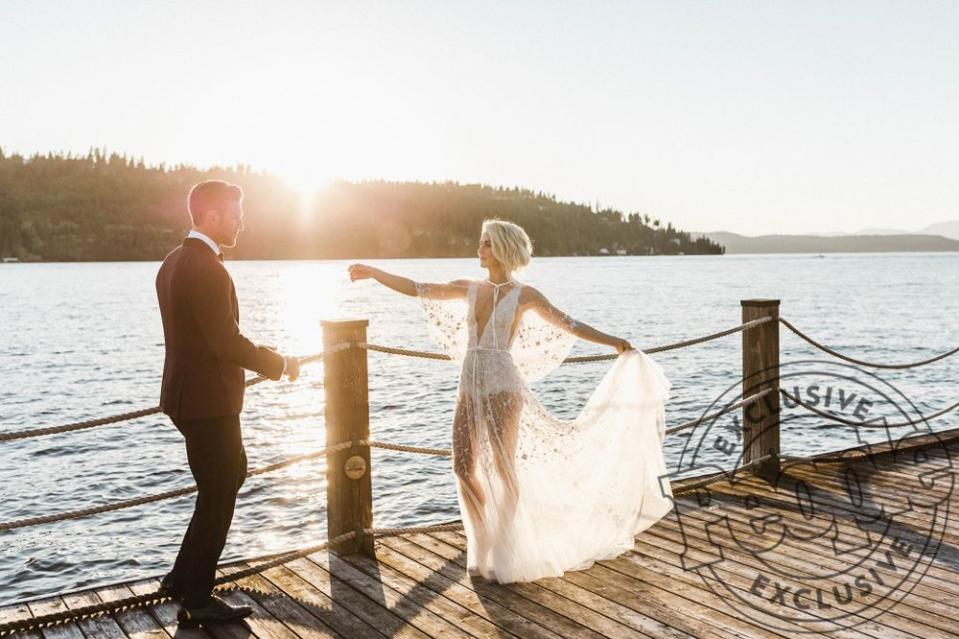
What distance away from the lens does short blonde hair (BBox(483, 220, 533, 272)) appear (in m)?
4.88

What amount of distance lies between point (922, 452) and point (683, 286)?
3941 inches

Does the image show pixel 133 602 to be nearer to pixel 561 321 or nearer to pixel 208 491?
pixel 208 491

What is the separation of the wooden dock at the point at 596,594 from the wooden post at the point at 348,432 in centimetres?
23

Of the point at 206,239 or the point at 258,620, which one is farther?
the point at 258,620

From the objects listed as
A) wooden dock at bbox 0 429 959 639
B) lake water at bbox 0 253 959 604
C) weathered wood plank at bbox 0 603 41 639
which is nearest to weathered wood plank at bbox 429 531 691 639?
wooden dock at bbox 0 429 959 639

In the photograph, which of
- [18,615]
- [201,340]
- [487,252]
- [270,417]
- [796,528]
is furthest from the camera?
[270,417]

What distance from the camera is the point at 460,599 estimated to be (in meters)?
4.75

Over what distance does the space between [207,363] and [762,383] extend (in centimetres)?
477

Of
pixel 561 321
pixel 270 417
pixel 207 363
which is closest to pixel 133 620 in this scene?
pixel 207 363

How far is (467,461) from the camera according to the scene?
5094 millimetres

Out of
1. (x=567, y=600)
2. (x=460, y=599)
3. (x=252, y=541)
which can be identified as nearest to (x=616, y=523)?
(x=567, y=600)

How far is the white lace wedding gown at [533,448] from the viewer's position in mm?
5023

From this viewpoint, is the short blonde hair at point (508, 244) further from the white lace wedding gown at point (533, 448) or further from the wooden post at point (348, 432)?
the wooden post at point (348, 432)

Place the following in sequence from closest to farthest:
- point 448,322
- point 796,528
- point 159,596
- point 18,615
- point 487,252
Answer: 1. point 18,615
2. point 159,596
3. point 487,252
4. point 448,322
5. point 796,528
